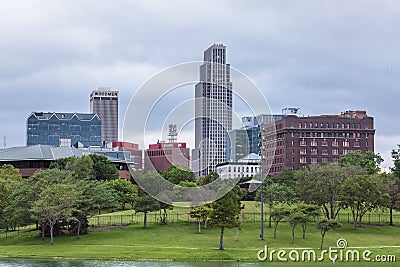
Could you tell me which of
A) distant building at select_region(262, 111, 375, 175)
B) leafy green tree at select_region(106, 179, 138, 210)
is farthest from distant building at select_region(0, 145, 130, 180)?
distant building at select_region(262, 111, 375, 175)

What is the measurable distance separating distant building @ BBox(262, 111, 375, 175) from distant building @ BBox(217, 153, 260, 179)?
13.4 m

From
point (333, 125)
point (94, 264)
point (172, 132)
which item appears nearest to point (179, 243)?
point (172, 132)

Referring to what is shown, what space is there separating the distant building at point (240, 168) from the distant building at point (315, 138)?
13.4m

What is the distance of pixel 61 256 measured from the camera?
5434 cm

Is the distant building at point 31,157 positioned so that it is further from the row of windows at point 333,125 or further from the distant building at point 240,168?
the row of windows at point 333,125

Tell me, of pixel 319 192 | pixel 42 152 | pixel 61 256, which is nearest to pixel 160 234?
pixel 61 256

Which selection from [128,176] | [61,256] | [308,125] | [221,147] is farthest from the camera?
[308,125]

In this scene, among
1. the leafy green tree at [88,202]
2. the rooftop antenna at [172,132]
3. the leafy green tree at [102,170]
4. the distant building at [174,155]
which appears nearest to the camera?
the rooftop antenna at [172,132]

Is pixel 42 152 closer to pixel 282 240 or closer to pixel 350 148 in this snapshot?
pixel 282 240

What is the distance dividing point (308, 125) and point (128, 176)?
166ft

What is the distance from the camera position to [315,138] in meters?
158

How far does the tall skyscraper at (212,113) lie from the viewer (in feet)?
203
